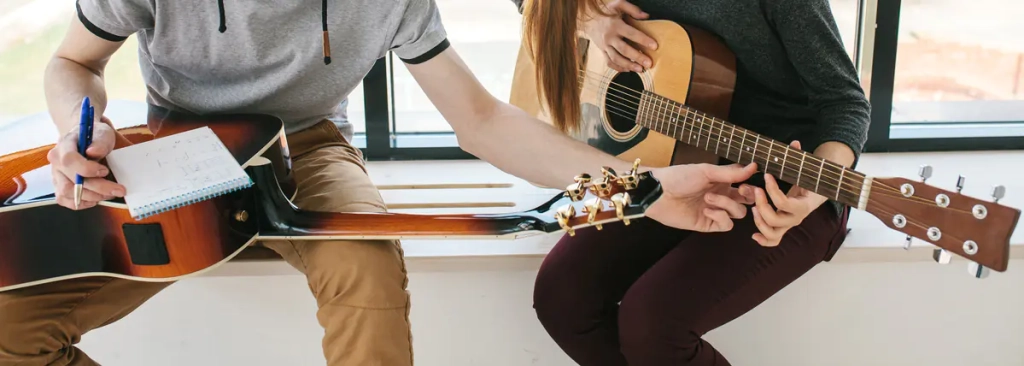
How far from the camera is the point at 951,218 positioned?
100 cm

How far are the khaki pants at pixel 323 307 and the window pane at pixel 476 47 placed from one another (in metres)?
0.82

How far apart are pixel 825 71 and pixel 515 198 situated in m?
0.68

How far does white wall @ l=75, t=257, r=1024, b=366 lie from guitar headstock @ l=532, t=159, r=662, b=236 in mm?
518

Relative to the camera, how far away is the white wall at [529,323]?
1.59 metres

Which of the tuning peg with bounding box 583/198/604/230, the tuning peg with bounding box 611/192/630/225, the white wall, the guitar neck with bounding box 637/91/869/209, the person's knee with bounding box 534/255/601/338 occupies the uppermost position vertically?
the guitar neck with bounding box 637/91/869/209

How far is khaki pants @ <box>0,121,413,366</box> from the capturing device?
1.15 metres

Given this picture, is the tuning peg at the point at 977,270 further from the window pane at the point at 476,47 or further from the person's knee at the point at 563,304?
the window pane at the point at 476,47

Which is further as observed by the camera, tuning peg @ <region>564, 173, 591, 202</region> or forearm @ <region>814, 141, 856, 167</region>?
forearm @ <region>814, 141, 856, 167</region>

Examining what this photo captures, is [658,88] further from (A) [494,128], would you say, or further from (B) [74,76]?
(B) [74,76]

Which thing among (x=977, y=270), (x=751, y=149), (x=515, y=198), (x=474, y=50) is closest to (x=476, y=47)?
(x=474, y=50)

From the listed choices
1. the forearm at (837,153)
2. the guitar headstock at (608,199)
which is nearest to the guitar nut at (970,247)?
the forearm at (837,153)

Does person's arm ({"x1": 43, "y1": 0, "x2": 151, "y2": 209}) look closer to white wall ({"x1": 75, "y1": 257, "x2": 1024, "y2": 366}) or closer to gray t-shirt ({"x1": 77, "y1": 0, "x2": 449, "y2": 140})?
gray t-shirt ({"x1": 77, "y1": 0, "x2": 449, "y2": 140})

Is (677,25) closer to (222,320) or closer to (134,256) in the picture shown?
(134,256)

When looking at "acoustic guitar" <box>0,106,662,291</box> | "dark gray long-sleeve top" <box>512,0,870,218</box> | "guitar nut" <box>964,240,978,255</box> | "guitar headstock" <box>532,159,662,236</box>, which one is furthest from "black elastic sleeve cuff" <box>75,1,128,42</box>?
"guitar nut" <box>964,240,978,255</box>
